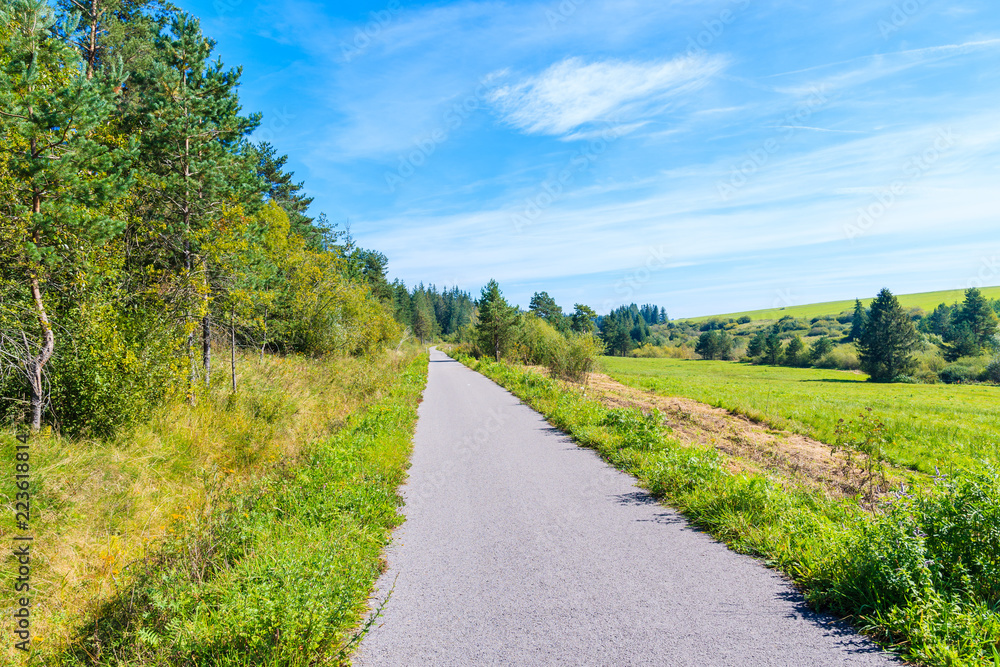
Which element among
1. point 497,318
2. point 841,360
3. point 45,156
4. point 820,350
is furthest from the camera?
point 820,350

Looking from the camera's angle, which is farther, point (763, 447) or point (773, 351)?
point (773, 351)

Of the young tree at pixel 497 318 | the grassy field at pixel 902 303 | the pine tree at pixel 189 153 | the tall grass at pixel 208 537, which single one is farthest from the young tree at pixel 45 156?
the grassy field at pixel 902 303

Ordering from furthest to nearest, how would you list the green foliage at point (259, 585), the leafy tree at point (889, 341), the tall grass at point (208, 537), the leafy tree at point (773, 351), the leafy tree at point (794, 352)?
the leafy tree at point (773, 351) → the leafy tree at point (794, 352) → the leafy tree at point (889, 341) → the tall grass at point (208, 537) → the green foliage at point (259, 585)

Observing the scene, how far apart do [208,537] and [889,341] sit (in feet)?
242

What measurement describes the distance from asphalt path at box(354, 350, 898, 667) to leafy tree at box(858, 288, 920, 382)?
68295mm

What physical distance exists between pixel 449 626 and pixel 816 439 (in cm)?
1405

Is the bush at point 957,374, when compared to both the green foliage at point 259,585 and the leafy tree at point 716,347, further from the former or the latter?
the green foliage at point 259,585

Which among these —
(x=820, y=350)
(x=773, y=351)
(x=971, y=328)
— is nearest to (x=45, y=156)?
(x=820, y=350)

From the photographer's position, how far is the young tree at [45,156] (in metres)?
6.55

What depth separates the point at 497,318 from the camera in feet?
143

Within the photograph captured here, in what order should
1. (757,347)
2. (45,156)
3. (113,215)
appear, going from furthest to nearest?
(757,347) → (113,215) → (45,156)

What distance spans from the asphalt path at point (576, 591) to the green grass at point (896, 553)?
25 cm

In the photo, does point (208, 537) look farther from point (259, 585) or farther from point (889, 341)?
point (889, 341)

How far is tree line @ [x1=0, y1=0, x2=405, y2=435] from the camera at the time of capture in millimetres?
6875
